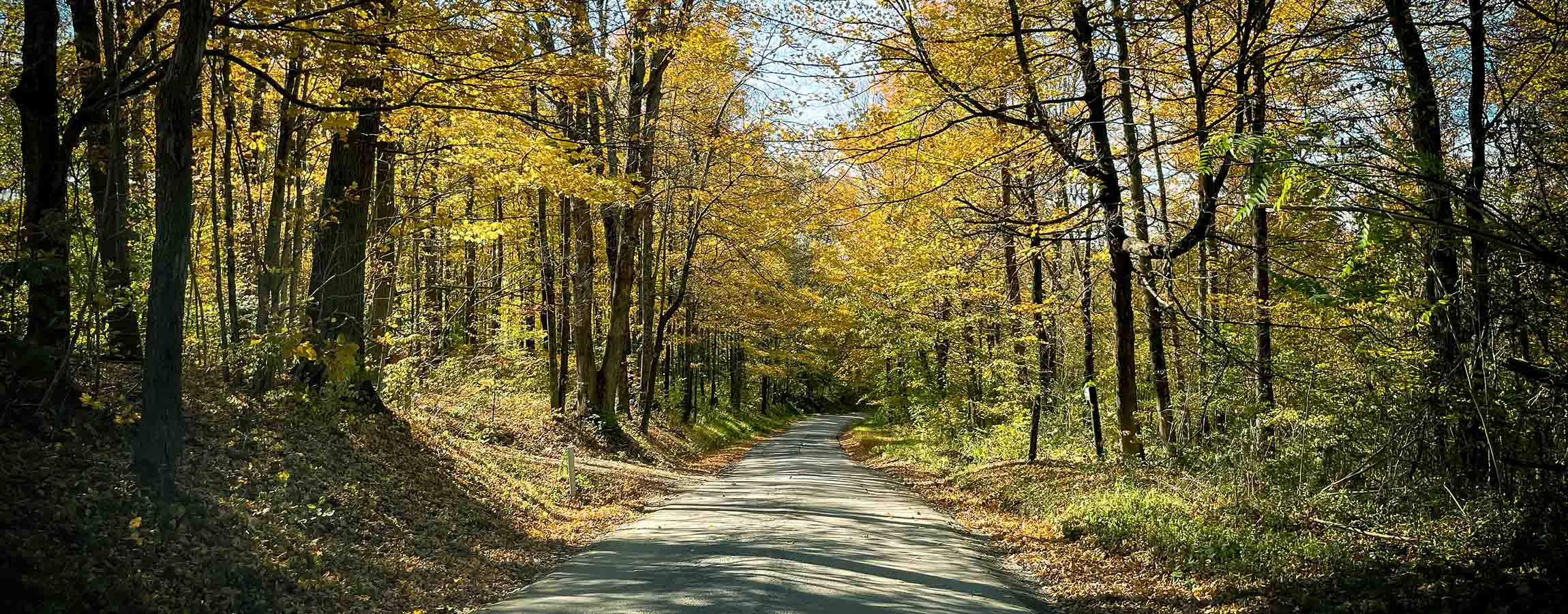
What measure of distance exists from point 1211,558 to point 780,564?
377cm

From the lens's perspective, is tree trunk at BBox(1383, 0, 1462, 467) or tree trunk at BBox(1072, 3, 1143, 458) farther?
tree trunk at BBox(1072, 3, 1143, 458)

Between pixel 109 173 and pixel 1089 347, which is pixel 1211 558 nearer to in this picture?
pixel 1089 347

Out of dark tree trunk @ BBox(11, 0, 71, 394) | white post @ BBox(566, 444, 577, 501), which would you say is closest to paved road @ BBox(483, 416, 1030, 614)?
white post @ BBox(566, 444, 577, 501)

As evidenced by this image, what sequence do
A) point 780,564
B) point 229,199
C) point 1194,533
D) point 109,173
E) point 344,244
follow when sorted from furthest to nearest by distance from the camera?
point 344,244, point 229,199, point 780,564, point 1194,533, point 109,173

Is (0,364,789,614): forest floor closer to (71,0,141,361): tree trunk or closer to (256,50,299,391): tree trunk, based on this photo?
(256,50,299,391): tree trunk

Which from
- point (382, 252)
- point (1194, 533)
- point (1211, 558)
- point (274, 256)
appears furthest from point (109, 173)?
point (1194, 533)

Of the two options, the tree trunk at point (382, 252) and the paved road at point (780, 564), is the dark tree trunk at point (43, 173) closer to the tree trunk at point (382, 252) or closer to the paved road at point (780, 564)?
the paved road at point (780, 564)

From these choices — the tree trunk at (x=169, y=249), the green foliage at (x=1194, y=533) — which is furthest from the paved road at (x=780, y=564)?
the tree trunk at (x=169, y=249)

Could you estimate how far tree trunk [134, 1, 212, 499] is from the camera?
19.2 ft

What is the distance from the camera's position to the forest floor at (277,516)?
17.5 feet

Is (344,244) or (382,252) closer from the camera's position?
(344,244)

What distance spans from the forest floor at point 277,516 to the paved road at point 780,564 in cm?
74

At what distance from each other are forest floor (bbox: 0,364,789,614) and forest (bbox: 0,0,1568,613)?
4 cm

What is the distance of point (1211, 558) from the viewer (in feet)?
23.7
